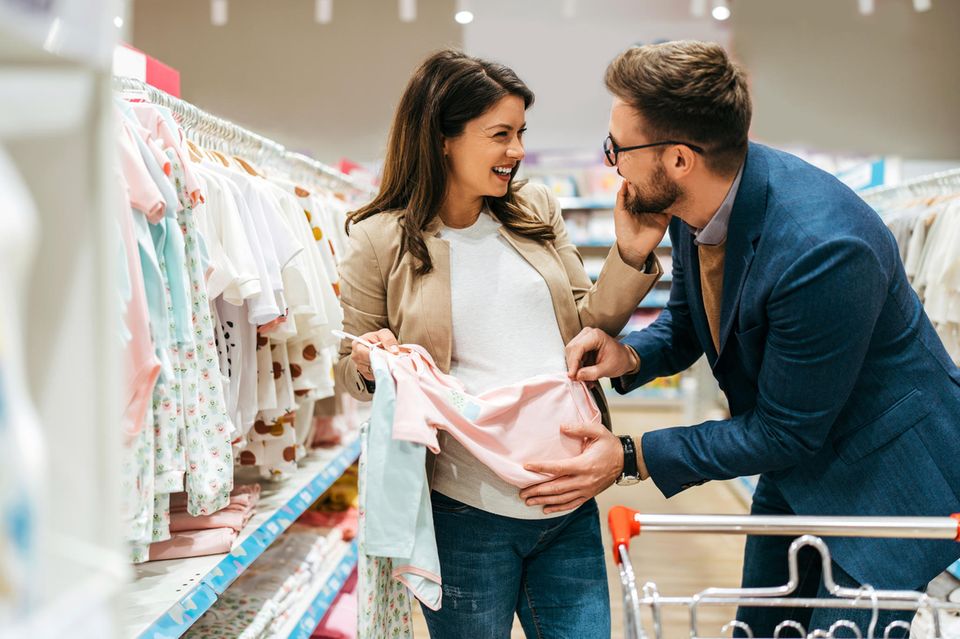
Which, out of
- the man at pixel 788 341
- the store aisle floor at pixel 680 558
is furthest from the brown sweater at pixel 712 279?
the store aisle floor at pixel 680 558

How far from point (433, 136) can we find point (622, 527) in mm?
932

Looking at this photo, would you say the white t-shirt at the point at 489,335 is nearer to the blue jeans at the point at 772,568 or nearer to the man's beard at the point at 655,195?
the man's beard at the point at 655,195

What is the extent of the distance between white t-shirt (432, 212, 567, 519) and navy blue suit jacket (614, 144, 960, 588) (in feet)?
1.03

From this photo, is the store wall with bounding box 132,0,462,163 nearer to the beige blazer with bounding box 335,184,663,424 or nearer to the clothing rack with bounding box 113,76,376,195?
the clothing rack with bounding box 113,76,376,195

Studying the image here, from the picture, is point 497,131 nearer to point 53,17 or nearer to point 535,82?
point 53,17

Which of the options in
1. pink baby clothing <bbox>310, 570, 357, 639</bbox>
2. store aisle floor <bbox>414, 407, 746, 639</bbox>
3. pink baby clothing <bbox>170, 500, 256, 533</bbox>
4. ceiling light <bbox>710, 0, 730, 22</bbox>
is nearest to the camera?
pink baby clothing <bbox>170, 500, 256, 533</bbox>

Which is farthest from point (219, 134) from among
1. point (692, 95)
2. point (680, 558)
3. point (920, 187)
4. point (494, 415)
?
point (920, 187)

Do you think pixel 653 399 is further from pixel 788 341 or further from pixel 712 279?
pixel 788 341

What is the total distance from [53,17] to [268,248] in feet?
5.50

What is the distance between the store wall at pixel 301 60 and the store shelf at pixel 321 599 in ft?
20.5

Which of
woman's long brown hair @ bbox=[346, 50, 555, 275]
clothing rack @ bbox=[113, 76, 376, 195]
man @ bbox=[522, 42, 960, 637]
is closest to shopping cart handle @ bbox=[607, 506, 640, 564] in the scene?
man @ bbox=[522, 42, 960, 637]

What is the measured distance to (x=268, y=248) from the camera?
2.20 m

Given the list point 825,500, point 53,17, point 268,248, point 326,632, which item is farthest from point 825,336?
point 326,632

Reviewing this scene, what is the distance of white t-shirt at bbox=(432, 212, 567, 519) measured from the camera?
1.66 m
